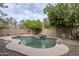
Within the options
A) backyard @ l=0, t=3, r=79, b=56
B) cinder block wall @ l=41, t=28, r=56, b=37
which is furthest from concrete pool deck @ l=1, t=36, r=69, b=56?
cinder block wall @ l=41, t=28, r=56, b=37

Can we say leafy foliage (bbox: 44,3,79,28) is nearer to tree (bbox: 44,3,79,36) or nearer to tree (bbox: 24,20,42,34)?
tree (bbox: 44,3,79,36)

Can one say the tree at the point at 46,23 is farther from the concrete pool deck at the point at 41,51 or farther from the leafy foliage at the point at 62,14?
the concrete pool deck at the point at 41,51

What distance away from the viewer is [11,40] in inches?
113

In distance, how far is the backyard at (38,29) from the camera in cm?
285

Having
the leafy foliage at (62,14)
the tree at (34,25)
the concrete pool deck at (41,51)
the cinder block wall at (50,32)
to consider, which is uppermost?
the leafy foliage at (62,14)

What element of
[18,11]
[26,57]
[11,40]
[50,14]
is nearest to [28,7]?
[18,11]

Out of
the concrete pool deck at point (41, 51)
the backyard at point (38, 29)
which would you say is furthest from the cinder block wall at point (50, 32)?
the concrete pool deck at point (41, 51)

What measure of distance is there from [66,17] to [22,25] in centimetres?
66

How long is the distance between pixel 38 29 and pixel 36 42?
192mm

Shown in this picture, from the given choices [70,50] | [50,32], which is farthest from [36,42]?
[70,50]

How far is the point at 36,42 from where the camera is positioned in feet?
9.35

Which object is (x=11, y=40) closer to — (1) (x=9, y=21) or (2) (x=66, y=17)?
(1) (x=9, y=21)

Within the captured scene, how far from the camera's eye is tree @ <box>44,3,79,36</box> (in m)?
2.85

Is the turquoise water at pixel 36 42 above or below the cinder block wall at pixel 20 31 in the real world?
below
